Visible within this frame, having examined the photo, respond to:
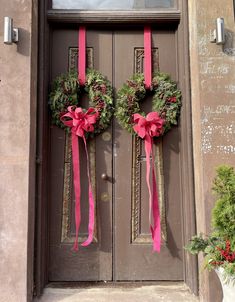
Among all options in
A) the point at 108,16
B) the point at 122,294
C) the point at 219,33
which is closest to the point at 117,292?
the point at 122,294

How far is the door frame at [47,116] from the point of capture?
3.34m

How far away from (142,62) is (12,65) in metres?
1.33

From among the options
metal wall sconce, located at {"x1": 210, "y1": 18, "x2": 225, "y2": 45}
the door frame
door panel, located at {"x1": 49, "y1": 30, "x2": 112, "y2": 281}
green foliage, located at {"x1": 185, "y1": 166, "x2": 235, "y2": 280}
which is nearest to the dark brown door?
door panel, located at {"x1": 49, "y1": 30, "x2": 112, "y2": 281}

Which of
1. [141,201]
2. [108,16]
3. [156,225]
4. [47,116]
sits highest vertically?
[108,16]

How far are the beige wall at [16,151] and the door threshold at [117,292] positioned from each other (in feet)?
1.08

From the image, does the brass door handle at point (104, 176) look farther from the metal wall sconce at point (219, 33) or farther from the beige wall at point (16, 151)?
the metal wall sconce at point (219, 33)

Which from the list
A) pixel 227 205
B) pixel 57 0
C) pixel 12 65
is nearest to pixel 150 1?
pixel 57 0

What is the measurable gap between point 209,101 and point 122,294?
1959 millimetres

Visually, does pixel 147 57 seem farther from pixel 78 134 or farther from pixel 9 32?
pixel 9 32

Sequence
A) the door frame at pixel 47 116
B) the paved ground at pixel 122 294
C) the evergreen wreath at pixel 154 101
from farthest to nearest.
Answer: the evergreen wreath at pixel 154 101, the door frame at pixel 47 116, the paved ground at pixel 122 294

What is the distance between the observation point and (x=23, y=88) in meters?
3.21

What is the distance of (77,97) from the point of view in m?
3.61

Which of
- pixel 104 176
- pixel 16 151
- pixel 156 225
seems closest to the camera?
pixel 16 151

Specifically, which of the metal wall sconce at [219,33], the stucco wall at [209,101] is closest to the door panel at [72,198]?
the stucco wall at [209,101]
